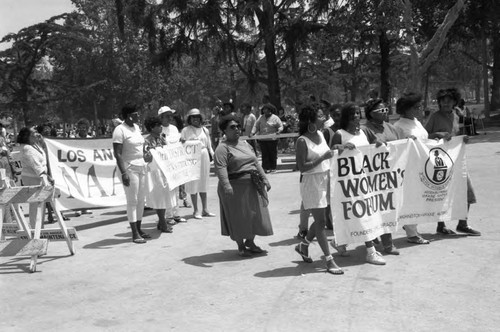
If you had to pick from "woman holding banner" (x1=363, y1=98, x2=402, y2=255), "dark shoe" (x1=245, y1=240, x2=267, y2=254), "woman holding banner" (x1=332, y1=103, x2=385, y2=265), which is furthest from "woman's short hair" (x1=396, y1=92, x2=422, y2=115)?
"dark shoe" (x1=245, y1=240, x2=267, y2=254)

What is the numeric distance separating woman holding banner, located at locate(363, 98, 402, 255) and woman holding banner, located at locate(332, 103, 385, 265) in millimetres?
256

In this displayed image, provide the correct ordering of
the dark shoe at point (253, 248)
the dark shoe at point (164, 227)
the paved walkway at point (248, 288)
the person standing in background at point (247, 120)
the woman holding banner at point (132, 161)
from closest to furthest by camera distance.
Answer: the paved walkway at point (248, 288) → the dark shoe at point (253, 248) → the woman holding banner at point (132, 161) → the dark shoe at point (164, 227) → the person standing in background at point (247, 120)

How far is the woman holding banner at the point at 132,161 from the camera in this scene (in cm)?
765

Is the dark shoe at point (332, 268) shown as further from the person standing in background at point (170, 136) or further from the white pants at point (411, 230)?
the person standing in background at point (170, 136)

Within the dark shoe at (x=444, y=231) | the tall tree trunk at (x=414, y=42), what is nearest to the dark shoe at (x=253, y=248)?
the dark shoe at (x=444, y=231)

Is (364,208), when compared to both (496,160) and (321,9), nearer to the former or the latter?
(496,160)

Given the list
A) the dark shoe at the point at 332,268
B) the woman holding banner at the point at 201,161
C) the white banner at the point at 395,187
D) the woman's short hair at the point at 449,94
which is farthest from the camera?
the woman holding banner at the point at 201,161

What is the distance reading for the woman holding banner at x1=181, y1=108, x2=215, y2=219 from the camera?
966 centimetres

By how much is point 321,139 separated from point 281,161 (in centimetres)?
1150

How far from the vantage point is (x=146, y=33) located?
24.7 metres

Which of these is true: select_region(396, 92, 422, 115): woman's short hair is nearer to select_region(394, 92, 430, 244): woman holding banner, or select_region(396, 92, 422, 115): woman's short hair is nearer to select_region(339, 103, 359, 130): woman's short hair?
select_region(394, 92, 430, 244): woman holding banner

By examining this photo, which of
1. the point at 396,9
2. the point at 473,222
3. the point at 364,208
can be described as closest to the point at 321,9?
the point at 396,9

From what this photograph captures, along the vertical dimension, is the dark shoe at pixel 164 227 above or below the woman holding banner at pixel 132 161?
below

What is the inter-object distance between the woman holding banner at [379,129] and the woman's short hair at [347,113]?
1.35ft
